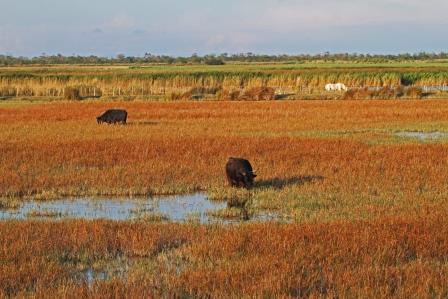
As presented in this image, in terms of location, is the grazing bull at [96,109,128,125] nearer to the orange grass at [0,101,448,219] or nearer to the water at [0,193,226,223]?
the orange grass at [0,101,448,219]

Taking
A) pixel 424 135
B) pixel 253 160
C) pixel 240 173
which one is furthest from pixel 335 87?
pixel 240 173

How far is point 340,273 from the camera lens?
777 cm

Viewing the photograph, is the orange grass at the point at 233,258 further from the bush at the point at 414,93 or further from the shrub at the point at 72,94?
the shrub at the point at 72,94

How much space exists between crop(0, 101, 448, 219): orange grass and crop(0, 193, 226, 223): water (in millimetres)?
613

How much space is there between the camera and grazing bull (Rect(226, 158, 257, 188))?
44.7 feet

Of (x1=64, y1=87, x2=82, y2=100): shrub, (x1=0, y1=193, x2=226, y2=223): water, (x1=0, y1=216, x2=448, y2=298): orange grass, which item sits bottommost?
(x1=64, y1=87, x2=82, y2=100): shrub

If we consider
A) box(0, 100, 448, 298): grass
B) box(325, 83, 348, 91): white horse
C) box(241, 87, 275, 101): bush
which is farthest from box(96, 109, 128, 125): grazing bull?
box(325, 83, 348, 91): white horse

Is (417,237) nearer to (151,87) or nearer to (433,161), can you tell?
(433,161)

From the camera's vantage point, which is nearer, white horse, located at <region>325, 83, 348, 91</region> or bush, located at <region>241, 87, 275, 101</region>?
bush, located at <region>241, 87, 275, 101</region>

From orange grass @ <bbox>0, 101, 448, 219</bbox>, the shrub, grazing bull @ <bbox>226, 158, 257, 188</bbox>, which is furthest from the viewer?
the shrub

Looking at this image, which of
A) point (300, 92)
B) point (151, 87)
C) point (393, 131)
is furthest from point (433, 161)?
point (151, 87)

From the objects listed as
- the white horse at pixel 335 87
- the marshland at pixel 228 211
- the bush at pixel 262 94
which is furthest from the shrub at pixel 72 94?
the marshland at pixel 228 211

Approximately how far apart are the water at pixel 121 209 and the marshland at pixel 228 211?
0.07 m

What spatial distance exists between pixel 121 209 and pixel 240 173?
2.70m
